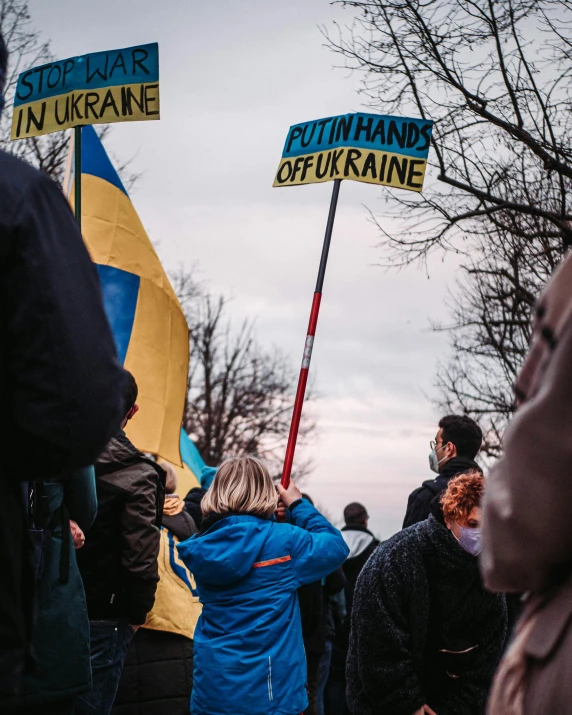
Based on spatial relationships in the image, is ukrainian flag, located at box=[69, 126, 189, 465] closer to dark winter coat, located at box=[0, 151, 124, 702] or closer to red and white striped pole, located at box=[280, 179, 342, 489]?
red and white striped pole, located at box=[280, 179, 342, 489]

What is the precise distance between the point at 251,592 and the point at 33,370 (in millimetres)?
2593

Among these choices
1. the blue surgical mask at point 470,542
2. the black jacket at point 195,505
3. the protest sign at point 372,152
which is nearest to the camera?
the blue surgical mask at point 470,542

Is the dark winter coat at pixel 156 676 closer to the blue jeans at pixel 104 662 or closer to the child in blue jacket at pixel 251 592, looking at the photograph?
the blue jeans at pixel 104 662

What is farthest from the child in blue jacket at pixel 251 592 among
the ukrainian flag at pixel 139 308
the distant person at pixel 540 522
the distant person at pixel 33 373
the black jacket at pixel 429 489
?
the ukrainian flag at pixel 139 308

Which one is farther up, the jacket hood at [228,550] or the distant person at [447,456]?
the distant person at [447,456]

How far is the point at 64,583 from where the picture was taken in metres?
3.12

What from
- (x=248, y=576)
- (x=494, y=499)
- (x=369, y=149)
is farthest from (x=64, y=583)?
(x=369, y=149)

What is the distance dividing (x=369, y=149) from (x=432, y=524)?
2465 millimetres

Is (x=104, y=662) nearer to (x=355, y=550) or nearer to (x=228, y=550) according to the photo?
(x=228, y=550)

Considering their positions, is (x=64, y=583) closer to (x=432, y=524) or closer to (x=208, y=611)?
(x=208, y=611)

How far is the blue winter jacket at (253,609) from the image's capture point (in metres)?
4.12

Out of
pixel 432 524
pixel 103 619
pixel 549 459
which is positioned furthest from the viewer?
pixel 103 619

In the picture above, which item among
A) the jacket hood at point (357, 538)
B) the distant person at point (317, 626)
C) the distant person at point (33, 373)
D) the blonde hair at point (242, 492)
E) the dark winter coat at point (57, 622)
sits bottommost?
the distant person at point (317, 626)

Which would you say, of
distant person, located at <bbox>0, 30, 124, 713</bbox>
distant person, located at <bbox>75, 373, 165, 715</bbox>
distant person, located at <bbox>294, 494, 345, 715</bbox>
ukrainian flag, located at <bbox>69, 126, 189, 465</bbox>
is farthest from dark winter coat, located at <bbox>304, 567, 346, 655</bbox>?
distant person, located at <bbox>0, 30, 124, 713</bbox>
